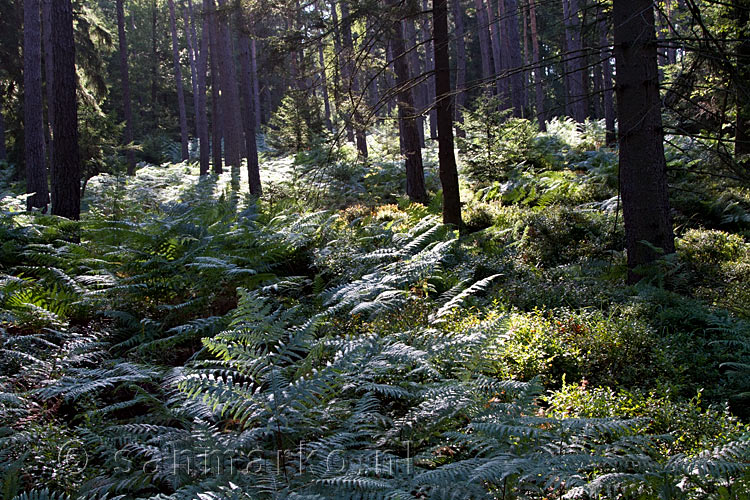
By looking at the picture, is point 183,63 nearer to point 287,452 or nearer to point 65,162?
point 65,162

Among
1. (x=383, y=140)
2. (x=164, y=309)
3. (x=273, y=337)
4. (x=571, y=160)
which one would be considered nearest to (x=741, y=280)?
(x=273, y=337)

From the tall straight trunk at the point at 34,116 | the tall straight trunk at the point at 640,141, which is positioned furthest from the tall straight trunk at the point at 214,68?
the tall straight trunk at the point at 640,141

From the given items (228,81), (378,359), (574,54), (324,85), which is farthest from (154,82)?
(378,359)

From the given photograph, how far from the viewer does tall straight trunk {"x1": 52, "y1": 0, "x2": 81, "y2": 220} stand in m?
8.84

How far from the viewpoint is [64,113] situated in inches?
352

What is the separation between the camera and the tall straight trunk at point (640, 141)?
5367 millimetres

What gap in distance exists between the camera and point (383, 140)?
23203mm

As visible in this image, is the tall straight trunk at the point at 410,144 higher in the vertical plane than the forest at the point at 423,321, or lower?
higher

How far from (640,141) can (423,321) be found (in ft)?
10.5

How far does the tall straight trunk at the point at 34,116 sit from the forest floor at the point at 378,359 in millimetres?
5781

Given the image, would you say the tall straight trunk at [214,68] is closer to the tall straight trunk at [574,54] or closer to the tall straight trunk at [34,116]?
the tall straight trunk at [34,116]

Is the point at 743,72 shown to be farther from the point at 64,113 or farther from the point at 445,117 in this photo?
the point at 64,113

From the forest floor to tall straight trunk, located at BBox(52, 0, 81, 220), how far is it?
2.94 ft

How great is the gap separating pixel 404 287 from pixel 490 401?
95.2 inches
